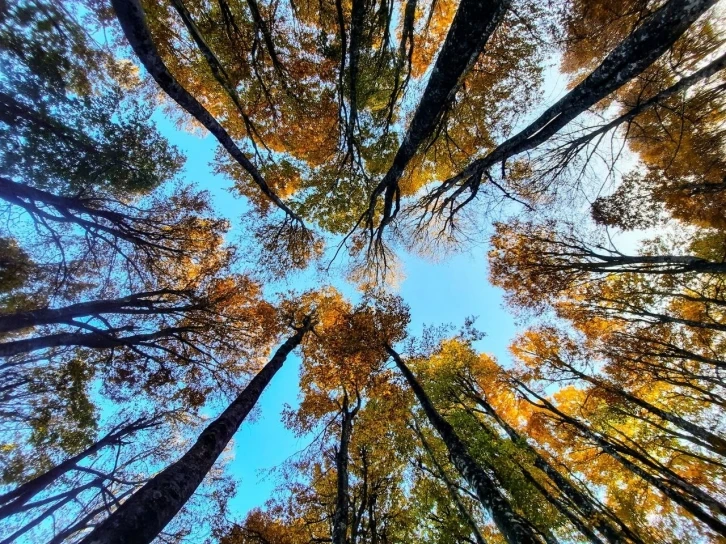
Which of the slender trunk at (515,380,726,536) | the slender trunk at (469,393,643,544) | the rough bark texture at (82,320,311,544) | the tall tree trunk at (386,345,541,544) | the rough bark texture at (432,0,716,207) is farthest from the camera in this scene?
the slender trunk at (469,393,643,544)

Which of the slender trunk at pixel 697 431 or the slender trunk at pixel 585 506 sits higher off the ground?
the slender trunk at pixel 697 431

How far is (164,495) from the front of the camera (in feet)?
9.94

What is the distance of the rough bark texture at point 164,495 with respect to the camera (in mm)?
2494

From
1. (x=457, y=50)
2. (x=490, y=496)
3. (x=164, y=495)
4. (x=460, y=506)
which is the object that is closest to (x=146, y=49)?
(x=457, y=50)

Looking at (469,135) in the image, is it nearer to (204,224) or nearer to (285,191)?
(285,191)

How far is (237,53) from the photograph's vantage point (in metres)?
6.84

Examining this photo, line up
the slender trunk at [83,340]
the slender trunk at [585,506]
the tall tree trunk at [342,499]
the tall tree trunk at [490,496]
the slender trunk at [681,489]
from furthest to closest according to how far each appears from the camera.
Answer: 1. the slender trunk at [585,506]
2. the slender trunk at [681,489]
3. the tall tree trunk at [342,499]
4. the slender trunk at [83,340]
5. the tall tree trunk at [490,496]

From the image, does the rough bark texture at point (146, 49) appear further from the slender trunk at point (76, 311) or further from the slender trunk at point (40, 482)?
the slender trunk at point (40, 482)

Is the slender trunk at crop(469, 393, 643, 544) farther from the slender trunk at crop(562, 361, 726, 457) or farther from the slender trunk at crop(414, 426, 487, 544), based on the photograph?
the slender trunk at crop(562, 361, 726, 457)

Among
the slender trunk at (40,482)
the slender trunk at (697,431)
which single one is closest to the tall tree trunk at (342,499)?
the slender trunk at (40,482)

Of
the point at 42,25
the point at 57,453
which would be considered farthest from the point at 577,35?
the point at 57,453

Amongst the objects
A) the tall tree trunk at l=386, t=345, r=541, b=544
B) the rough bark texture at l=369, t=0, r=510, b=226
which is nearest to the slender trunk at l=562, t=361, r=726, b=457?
the tall tree trunk at l=386, t=345, r=541, b=544

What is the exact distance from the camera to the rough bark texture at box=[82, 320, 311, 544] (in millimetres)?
2494

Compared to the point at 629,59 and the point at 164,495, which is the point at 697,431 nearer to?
the point at 629,59
